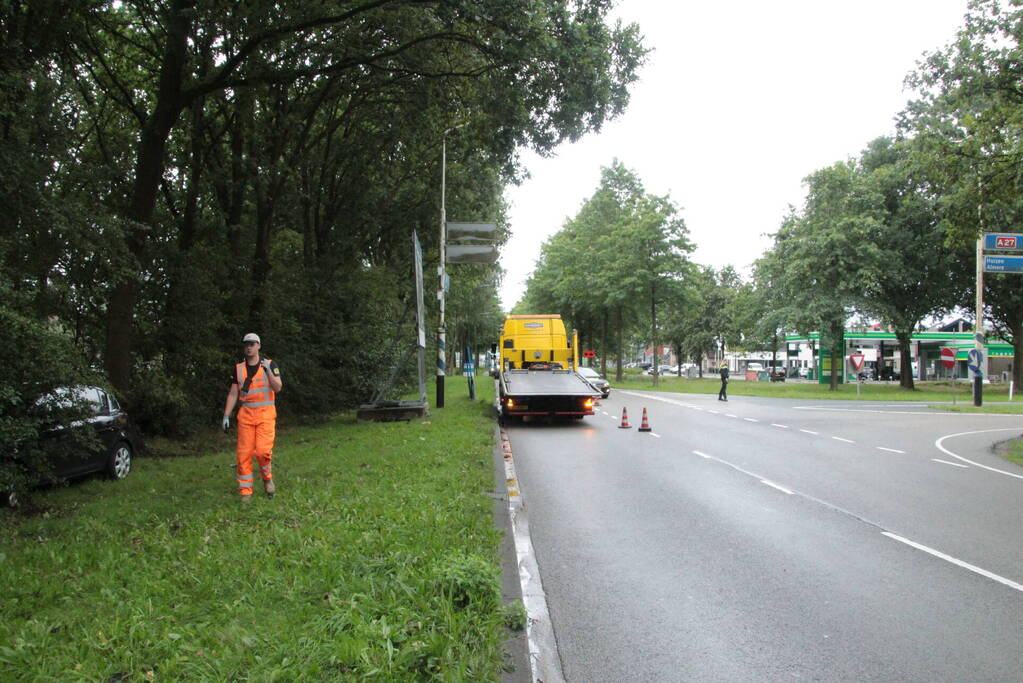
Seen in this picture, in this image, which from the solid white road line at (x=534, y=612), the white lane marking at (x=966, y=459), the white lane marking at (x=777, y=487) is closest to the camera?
the solid white road line at (x=534, y=612)

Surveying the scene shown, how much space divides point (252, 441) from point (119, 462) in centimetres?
380

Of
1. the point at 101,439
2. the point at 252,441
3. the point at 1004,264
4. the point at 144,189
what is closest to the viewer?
the point at 252,441

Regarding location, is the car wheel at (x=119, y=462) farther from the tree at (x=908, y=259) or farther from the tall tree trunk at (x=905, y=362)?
the tall tree trunk at (x=905, y=362)

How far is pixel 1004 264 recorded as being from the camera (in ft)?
74.4

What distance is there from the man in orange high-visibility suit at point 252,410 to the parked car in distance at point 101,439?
153 cm


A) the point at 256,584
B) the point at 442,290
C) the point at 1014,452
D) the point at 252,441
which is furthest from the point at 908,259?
the point at 256,584

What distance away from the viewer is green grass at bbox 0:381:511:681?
143 inches

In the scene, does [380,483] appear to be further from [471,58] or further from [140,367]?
[471,58]

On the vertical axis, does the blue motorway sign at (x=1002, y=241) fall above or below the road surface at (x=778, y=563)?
above

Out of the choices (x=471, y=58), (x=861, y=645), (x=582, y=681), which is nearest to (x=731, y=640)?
(x=861, y=645)

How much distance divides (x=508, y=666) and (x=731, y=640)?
1.50 m

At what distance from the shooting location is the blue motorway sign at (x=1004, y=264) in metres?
22.6

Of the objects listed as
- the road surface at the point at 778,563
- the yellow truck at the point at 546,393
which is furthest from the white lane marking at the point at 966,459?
the yellow truck at the point at 546,393

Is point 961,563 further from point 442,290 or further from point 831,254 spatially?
point 831,254
